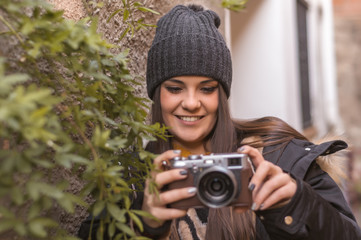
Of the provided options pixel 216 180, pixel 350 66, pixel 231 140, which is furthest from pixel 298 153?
pixel 350 66

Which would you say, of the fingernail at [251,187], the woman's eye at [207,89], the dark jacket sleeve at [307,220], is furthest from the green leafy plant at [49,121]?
the woman's eye at [207,89]

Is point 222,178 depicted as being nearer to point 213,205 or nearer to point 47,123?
point 213,205

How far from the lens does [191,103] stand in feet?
5.82

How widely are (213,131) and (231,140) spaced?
0.09m

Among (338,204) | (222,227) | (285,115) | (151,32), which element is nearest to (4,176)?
(222,227)

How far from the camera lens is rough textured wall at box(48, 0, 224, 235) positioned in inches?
64.0

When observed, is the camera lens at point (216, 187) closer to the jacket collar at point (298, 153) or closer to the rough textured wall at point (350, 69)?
the jacket collar at point (298, 153)

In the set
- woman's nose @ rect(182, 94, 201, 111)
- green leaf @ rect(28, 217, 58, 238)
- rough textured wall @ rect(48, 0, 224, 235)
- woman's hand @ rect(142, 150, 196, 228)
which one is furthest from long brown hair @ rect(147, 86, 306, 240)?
green leaf @ rect(28, 217, 58, 238)

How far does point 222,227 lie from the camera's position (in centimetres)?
170

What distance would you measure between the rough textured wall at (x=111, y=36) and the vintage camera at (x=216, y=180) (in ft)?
1.03

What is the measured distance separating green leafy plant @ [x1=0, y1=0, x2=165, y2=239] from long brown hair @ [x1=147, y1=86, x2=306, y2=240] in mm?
472

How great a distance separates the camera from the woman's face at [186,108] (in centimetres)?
182

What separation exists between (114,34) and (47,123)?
3.64ft

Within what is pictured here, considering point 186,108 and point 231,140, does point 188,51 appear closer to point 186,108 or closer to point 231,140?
point 186,108
